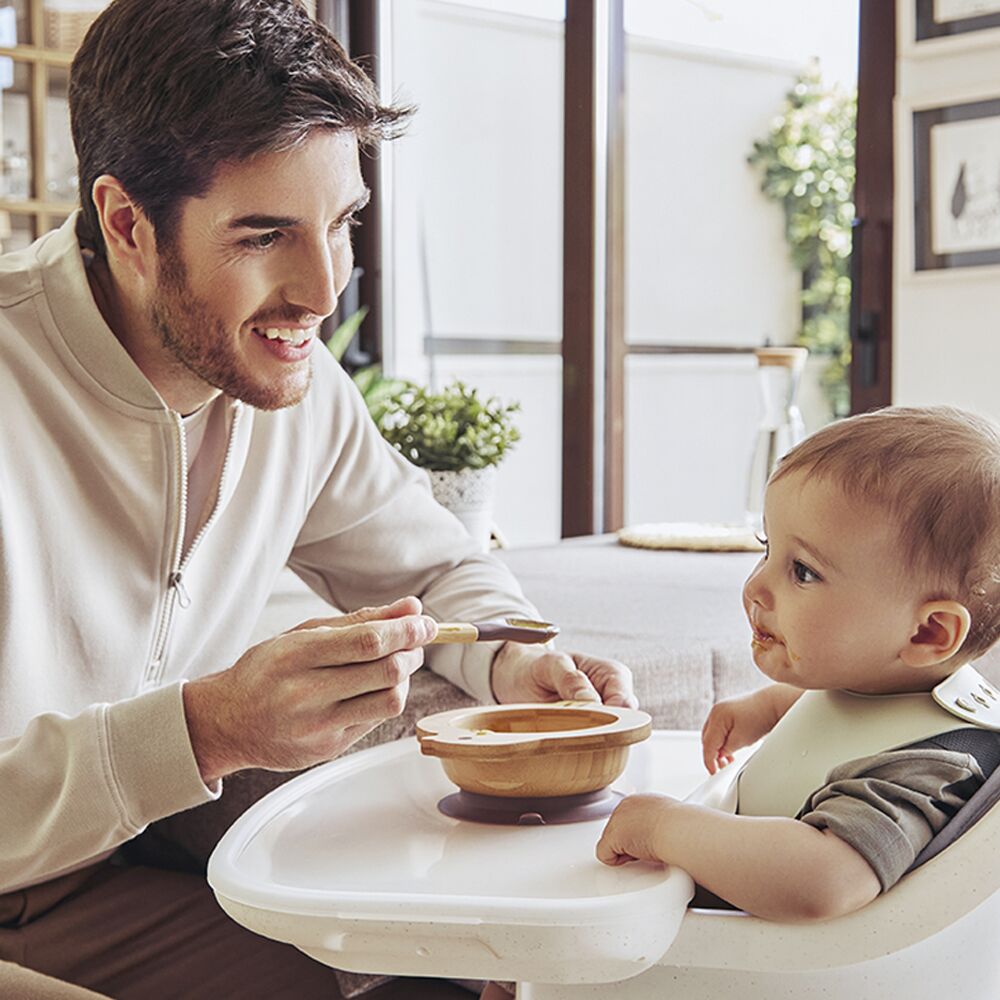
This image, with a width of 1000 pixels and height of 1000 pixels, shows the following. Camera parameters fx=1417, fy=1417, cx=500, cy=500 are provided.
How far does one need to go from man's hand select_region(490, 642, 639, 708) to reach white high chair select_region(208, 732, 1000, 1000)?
29 cm

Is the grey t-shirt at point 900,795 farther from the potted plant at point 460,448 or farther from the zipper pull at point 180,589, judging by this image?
the potted plant at point 460,448

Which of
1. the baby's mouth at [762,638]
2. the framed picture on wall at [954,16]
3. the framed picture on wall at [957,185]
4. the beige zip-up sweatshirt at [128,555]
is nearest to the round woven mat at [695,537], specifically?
the framed picture on wall at [957,185]

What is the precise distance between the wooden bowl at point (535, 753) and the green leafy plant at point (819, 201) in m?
2.41

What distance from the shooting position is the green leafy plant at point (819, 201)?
3418 millimetres

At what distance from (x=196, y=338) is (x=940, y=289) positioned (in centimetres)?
178

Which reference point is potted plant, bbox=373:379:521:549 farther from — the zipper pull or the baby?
the baby

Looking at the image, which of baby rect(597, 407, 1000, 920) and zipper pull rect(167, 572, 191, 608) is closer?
baby rect(597, 407, 1000, 920)

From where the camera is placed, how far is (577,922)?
0.83 metres

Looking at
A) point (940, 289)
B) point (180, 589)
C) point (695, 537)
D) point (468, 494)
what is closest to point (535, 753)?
point (180, 589)

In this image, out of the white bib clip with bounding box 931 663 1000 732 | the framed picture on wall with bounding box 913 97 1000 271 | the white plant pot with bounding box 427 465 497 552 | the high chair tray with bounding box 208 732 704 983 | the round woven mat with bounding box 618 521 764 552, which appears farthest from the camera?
the framed picture on wall with bounding box 913 97 1000 271

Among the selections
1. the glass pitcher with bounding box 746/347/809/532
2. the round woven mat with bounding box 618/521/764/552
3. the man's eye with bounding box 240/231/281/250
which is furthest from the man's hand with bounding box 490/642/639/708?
the glass pitcher with bounding box 746/347/809/532

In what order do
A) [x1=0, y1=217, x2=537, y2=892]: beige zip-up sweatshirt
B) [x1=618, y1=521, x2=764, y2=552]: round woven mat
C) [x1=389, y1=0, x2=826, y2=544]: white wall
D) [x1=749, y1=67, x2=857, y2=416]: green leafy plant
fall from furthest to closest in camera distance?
[x1=389, y1=0, x2=826, y2=544]: white wall < [x1=749, y1=67, x2=857, y2=416]: green leafy plant < [x1=618, y1=521, x2=764, y2=552]: round woven mat < [x1=0, y1=217, x2=537, y2=892]: beige zip-up sweatshirt

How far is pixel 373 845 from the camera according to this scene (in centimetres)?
104

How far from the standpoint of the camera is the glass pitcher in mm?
2641
